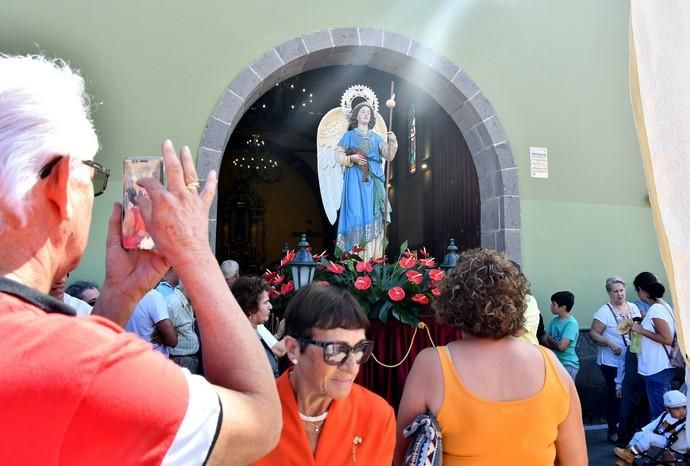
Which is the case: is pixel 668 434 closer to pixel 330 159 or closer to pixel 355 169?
pixel 355 169

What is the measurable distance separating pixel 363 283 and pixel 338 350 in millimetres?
1808

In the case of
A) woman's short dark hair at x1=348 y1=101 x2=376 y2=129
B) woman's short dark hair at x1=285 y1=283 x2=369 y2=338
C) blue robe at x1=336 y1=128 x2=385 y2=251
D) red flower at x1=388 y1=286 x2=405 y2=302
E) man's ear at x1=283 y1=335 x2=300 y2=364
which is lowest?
man's ear at x1=283 y1=335 x2=300 y2=364

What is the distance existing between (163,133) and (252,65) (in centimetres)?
119

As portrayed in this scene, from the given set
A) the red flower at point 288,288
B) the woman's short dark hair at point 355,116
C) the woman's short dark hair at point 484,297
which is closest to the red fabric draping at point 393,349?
the red flower at point 288,288

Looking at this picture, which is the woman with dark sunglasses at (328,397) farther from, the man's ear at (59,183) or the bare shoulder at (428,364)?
the man's ear at (59,183)

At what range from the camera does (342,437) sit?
1.89m

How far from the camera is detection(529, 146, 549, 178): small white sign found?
284 inches

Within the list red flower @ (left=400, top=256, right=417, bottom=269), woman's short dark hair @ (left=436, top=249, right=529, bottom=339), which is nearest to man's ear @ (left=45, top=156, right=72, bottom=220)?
woman's short dark hair @ (left=436, top=249, right=529, bottom=339)

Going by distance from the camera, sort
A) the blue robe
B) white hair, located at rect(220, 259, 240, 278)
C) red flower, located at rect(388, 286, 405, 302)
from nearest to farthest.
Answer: red flower, located at rect(388, 286, 405, 302) → white hair, located at rect(220, 259, 240, 278) → the blue robe

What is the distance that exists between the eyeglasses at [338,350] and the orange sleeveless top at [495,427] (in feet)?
0.98

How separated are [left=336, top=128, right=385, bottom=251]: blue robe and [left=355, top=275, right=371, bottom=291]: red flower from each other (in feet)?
9.94

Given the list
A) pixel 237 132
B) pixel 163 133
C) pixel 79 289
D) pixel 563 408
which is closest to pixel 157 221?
pixel 563 408

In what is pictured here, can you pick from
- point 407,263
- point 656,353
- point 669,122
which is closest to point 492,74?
point 656,353

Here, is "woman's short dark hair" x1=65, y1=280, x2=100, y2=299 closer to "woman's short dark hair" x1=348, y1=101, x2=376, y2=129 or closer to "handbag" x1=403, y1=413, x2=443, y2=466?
"handbag" x1=403, y1=413, x2=443, y2=466
